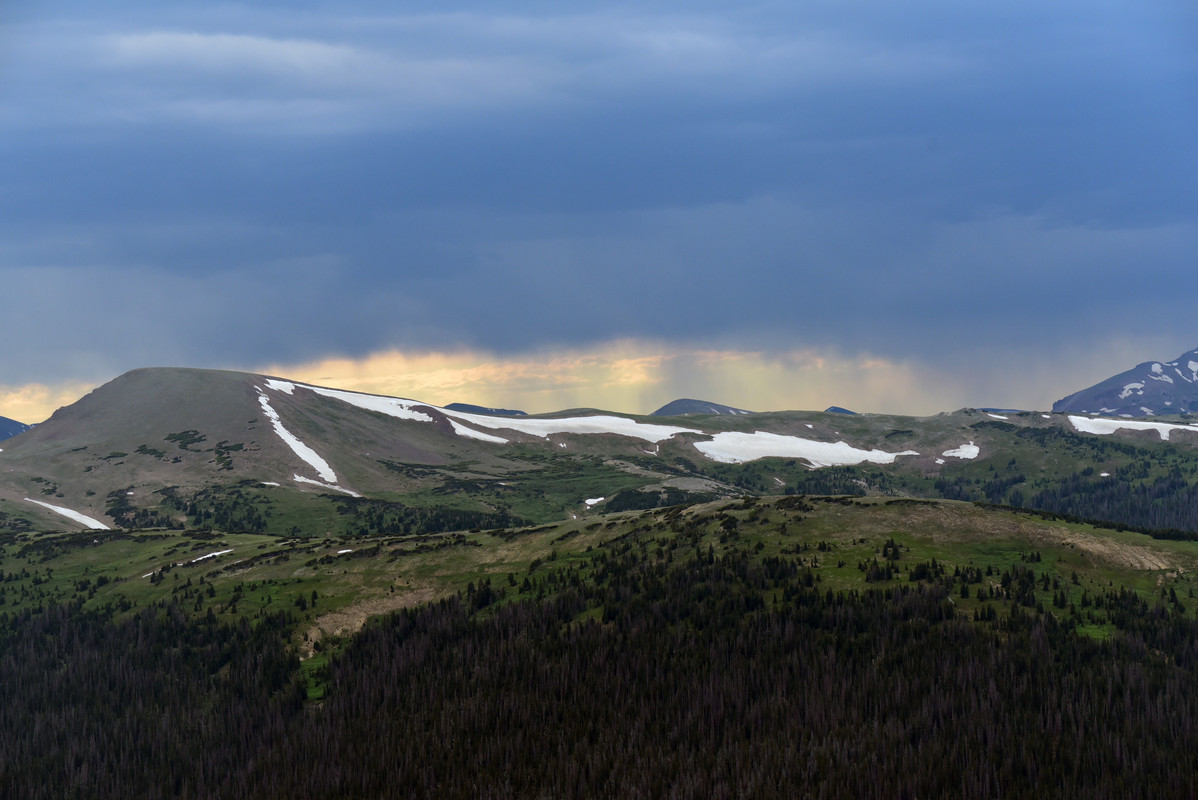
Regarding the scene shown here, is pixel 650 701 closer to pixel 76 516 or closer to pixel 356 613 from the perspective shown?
pixel 356 613

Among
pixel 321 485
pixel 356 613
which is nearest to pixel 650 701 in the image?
pixel 356 613

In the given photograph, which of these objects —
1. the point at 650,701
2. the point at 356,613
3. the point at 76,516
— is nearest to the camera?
the point at 650,701

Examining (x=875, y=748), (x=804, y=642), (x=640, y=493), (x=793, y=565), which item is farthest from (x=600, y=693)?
(x=640, y=493)

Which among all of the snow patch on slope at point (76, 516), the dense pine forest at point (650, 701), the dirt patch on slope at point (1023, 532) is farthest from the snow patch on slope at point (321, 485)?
the dirt patch on slope at point (1023, 532)

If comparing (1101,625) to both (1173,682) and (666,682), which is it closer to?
(1173,682)

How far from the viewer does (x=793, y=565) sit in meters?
49.7

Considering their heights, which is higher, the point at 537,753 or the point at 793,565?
the point at 793,565

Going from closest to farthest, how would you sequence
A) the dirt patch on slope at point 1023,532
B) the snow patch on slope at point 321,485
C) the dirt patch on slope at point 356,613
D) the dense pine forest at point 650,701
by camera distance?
1. the dense pine forest at point 650,701
2. the dirt patch on slope at point 1023,532
3. the dirt patch on slope at point 356,613
4. the snow patch on slope at point 321,485

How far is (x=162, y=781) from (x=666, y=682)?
28.1 m

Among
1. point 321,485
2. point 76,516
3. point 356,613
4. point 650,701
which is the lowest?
point 650,701

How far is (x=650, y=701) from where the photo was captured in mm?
36906

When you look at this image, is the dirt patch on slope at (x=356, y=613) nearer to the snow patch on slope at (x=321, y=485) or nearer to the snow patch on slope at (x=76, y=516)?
the snow patch on slope at (x=76, y=516)

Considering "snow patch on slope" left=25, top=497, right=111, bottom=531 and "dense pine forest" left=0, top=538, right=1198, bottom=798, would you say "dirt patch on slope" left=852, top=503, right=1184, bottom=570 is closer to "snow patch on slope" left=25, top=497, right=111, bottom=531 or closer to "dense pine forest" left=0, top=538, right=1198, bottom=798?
"dense pine forest" left=0, top=538, right=1198, bottom=798

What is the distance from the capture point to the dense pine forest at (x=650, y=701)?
29.8 m
